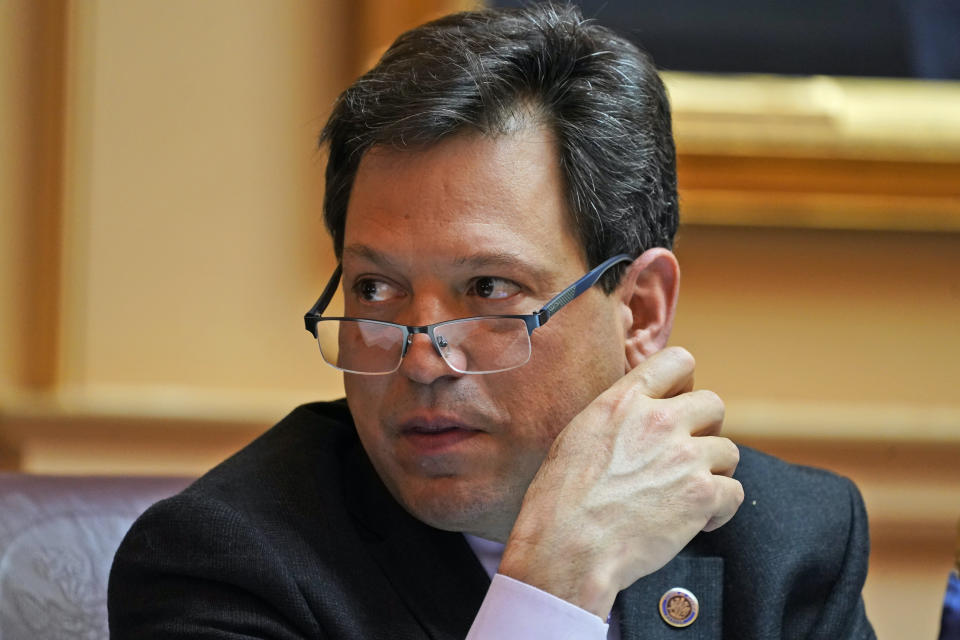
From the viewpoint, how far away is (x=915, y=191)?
2891mm

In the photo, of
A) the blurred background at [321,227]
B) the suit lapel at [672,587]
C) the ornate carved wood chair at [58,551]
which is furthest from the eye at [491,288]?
the blurred background at [321,227]

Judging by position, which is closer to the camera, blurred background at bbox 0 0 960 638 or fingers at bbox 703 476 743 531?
fingers at bbox 703 476 743 531

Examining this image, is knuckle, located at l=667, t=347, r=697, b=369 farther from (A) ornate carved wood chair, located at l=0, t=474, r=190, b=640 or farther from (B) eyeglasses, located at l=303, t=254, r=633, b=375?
(A) ornate carved wood chair, located at l=0, t=474, r=190, b=640

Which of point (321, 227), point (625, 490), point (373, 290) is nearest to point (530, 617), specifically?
point (625, 490)

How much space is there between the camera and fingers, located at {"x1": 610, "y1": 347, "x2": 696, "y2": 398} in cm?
176

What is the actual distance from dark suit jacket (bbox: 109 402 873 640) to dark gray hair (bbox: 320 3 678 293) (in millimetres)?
443

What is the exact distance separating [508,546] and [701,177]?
1532 millimetres

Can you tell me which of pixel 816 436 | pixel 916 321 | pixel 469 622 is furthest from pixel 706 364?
pixel 469 622

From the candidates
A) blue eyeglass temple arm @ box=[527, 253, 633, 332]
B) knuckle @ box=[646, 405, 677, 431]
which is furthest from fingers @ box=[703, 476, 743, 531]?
blue eyeglass temple arm @ box=[527, 253, 633, 332]

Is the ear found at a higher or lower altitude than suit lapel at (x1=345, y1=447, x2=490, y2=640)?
higher

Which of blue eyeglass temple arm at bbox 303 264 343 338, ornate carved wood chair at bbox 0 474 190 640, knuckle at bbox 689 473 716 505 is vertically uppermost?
blue eyeglass temple arm at bbox 303 264 343 338

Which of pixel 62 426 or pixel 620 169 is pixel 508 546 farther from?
pixel 62 426

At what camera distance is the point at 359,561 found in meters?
1.74

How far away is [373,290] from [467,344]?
7.4 inches
